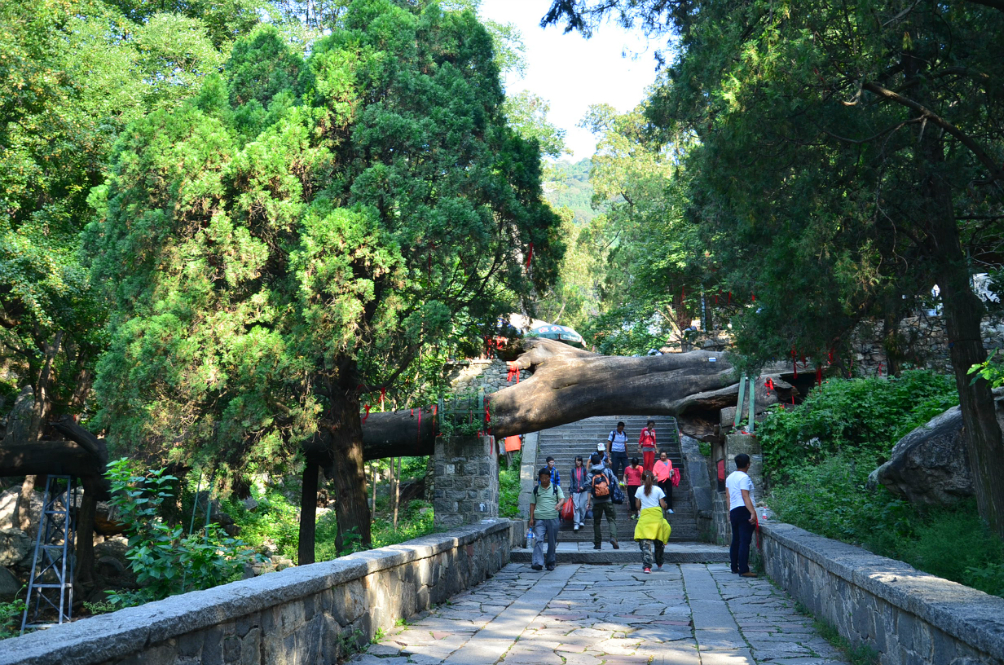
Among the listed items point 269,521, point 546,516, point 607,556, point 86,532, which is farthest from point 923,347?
point 269,521

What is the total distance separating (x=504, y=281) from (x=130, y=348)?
5.19 m

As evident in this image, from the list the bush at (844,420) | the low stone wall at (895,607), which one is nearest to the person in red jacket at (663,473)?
the bush at (844,420)

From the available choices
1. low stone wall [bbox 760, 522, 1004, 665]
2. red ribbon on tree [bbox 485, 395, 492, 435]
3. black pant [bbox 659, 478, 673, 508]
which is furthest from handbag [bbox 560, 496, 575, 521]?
low stone wall [bbox 760, 522, 1004, 665]

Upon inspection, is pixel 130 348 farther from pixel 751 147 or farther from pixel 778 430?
pixel 778 430

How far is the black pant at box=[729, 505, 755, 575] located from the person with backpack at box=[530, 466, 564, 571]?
2.50 m

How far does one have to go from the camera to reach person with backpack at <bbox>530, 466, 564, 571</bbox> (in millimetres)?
11844

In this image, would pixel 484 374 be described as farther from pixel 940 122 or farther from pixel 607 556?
pixel 940 122

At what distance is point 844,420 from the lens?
13.0m

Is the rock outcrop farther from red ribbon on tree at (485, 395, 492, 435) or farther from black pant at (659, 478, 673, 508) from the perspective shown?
black pant at (659, 478, 673, 508)

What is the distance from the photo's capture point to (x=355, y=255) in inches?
417

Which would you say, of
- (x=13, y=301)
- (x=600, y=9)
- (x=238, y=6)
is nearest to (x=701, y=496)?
(x=600, y=9)

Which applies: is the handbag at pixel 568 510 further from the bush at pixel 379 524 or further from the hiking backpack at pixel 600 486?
the bush at pixel 379 524

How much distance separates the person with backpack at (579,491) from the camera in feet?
49.1

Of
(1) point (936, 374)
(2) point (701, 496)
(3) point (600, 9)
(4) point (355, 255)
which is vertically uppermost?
(3) point (600, 9)
